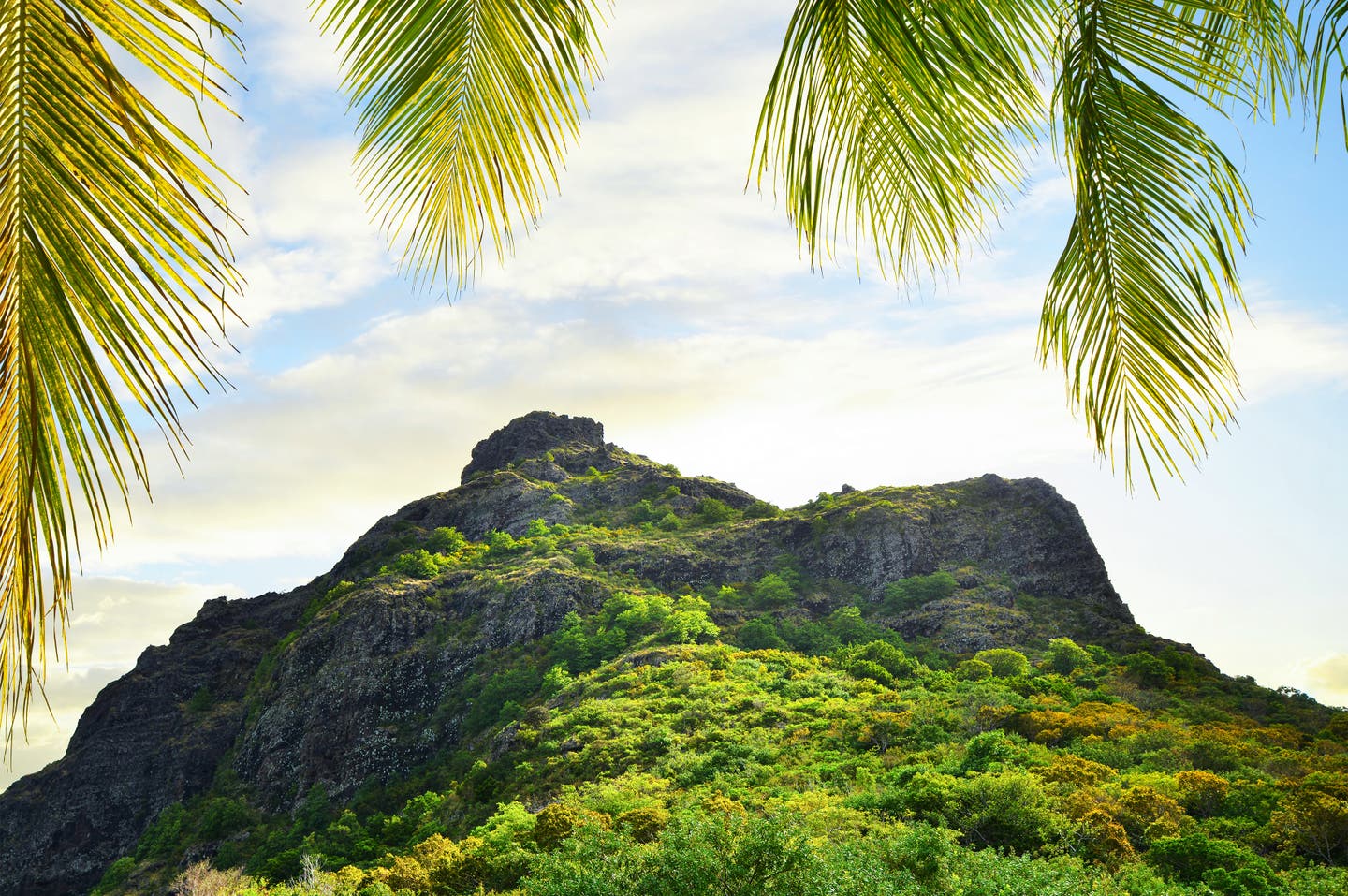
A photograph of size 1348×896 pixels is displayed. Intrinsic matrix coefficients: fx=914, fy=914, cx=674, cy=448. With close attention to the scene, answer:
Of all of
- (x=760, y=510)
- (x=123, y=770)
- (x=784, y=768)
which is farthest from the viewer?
(x=760, y=510)

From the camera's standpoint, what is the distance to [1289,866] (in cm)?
1173

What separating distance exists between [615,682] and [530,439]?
125ft

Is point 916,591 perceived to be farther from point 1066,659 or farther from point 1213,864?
point 1213,864

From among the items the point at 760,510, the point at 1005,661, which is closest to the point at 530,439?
the point at 760,510

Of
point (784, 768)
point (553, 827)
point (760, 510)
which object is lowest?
point (553, 827)

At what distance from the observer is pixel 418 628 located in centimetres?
3838

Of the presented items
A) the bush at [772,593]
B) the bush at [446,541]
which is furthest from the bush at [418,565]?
the bush at [772,593]

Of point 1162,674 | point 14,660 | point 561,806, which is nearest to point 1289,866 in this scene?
point 561,806

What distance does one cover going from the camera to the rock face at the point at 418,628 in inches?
1389

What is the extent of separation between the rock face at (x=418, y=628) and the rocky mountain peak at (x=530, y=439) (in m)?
12.1

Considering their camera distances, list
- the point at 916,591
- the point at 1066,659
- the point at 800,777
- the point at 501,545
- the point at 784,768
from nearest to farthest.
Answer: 1. the point at 800,777
2. the point at 784,768
3. the point at 1066,659
4. the point at 916,591
5. the point at 501,545

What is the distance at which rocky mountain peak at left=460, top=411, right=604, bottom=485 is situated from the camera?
64.7 metres

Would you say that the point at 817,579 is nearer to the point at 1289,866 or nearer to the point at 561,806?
the point at 561,806

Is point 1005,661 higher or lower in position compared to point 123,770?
higher
